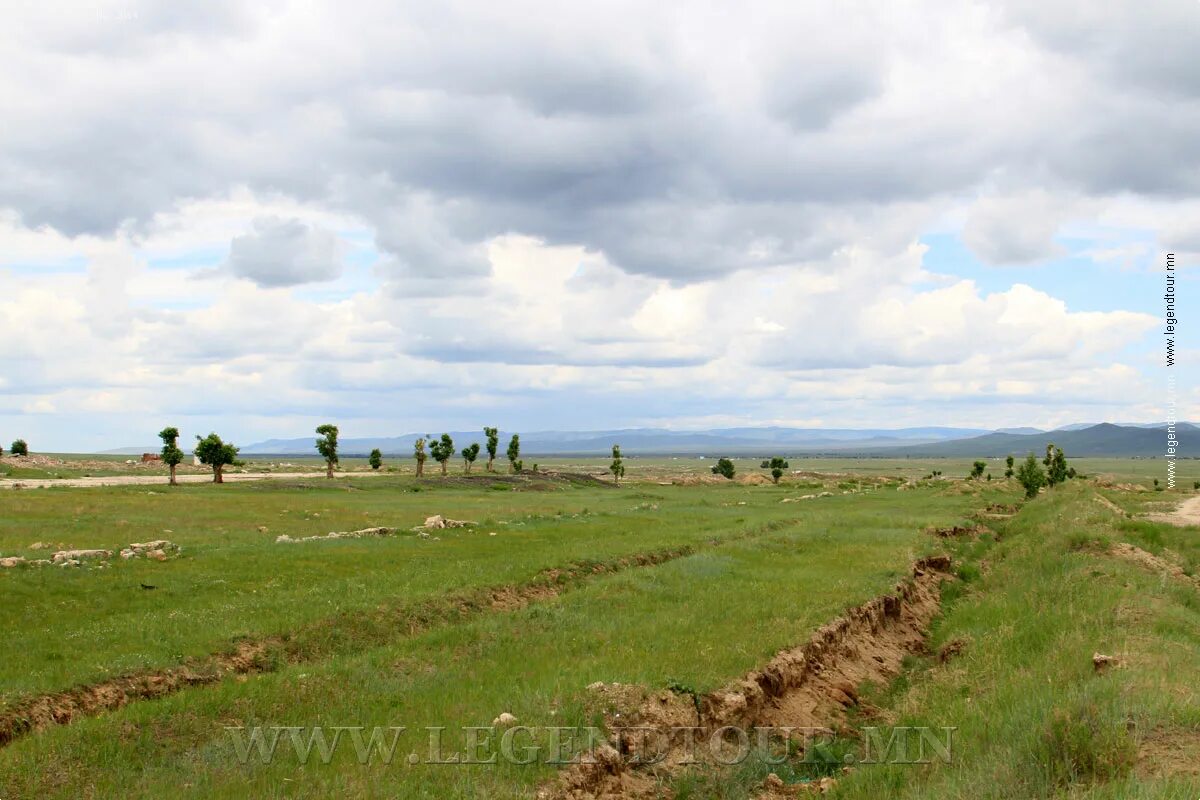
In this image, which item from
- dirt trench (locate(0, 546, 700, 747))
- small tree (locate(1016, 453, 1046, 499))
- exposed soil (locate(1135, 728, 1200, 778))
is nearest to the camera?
exposed soil (locate(1135, 728, 1200, 778))

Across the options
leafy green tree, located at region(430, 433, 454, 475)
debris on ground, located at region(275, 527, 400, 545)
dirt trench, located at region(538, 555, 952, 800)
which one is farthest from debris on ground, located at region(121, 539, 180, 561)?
leafy green tree, located at region(430, 433, 454, 475)

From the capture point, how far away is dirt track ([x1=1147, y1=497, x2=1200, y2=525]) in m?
58.0

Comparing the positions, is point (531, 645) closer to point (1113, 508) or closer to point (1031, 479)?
point (1113, 508)

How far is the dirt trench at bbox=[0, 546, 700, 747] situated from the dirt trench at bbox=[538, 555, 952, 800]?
8122mm

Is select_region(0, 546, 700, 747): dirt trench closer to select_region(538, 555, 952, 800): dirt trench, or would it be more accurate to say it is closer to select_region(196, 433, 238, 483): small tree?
select_region(538, 555, 952, 800): dirt trench

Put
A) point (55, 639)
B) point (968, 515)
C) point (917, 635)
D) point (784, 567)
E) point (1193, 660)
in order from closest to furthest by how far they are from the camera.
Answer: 1. point (1193, 660)
2. point (55, 639)
3. point (917, 635)
4. point (784, 567)
5. point (968, 515)

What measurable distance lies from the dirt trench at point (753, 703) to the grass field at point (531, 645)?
1.51 ft

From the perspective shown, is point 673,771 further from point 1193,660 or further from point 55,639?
point 55,639

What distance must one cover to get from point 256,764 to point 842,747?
35.0 ft

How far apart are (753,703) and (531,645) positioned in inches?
211

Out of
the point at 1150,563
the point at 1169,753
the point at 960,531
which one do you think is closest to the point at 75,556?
the point at 1169,753

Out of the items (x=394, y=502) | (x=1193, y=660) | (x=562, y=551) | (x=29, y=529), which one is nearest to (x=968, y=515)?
(x=562, y=551)

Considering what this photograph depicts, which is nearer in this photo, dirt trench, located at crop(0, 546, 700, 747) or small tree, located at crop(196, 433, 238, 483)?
dirt trench, located at crop(0, 546, 700, 747)

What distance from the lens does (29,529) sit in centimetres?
3550
